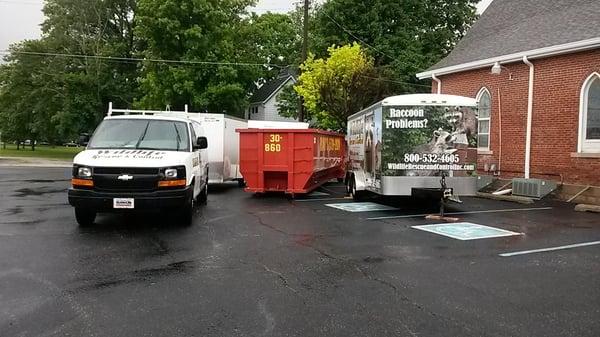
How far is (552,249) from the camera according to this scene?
8.15m

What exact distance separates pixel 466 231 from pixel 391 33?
25.8 metres

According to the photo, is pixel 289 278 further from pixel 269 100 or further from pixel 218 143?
pixel 269 100

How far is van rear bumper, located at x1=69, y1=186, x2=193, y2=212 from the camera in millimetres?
8844

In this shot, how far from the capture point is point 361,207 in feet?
44.4

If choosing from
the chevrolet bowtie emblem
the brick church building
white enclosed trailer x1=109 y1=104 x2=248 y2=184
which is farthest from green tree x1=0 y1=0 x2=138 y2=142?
the chevrolet bowtie emblem

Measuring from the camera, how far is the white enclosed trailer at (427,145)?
12008 millimetres

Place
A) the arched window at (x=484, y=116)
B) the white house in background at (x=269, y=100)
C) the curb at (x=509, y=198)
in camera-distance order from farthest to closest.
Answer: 1. the white house in background at (x=269, y=100)
2. the arched window at (x=484, y=116)
3. the curb at (x=509, y=198)

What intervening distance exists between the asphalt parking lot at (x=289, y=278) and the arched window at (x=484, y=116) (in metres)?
8.22

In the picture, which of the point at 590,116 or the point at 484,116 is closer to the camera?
the point at 590,116

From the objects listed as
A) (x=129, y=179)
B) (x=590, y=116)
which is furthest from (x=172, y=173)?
(x=590, y=116)

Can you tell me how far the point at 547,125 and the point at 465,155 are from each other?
18.2ft

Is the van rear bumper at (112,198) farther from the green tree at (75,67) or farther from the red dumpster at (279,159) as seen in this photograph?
Answer: the green tree at (75,67)

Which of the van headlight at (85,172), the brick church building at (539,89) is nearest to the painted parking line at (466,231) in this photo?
the van headlight at (85,172)

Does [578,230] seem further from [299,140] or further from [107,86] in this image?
[107,86]
